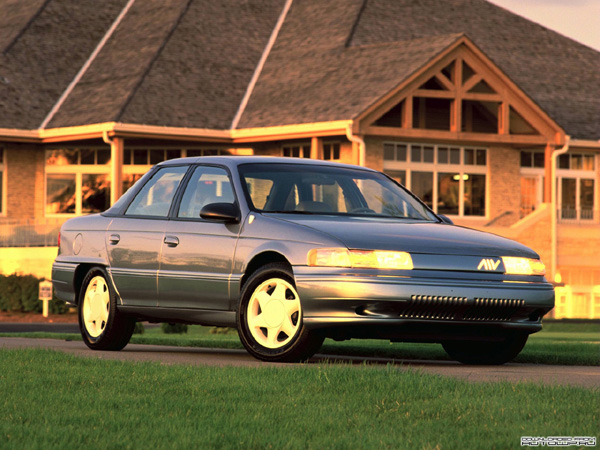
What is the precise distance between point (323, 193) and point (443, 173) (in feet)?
78.0

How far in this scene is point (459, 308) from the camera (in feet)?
30.6

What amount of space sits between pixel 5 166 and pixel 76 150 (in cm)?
214

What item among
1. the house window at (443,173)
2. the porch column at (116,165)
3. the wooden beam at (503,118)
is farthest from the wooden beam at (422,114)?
the porch column at (116,165)

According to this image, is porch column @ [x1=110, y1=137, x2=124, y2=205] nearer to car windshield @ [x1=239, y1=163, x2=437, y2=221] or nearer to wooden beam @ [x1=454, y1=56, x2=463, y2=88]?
wooden beam @ [x1=454, y1=56, x2=463, y2=88]

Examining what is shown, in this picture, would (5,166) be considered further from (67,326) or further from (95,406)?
(95,406)

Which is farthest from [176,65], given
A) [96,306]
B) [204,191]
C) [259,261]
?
[259,261]

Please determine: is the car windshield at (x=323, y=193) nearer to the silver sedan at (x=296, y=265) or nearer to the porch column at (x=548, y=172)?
the silver sedan at (x=296, y=265)

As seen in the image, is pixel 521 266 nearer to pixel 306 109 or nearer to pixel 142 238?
pixel 142 238

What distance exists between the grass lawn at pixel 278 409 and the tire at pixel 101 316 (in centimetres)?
296

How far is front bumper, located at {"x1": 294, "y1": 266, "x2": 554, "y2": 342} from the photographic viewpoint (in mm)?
9086

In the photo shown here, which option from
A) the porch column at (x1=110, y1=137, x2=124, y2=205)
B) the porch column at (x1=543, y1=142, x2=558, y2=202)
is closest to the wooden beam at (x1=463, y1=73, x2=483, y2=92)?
the porch column at (x1=543, y1=142, x2=558, y2=202)

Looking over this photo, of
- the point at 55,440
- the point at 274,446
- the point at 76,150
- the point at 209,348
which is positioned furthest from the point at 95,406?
the point at 76,150

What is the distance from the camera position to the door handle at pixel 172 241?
34.4 feet

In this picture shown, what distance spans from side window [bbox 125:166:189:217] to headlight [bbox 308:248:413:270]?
223 centimetres
